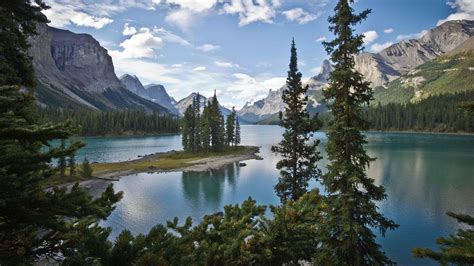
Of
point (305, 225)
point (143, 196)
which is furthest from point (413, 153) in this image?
point (305, 225)

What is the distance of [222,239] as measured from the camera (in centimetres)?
995

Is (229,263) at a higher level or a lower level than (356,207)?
higher

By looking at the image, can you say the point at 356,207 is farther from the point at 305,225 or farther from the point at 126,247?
the point at 126,247

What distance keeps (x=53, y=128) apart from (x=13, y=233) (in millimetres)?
1763

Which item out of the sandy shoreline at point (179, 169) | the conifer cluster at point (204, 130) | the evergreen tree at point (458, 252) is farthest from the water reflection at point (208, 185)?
the evergreen tree at point (458, 252)

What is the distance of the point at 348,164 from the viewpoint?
21484mm

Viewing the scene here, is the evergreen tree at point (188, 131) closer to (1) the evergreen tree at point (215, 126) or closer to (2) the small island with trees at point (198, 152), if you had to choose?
(2) the small island with trees at point (198, 152)

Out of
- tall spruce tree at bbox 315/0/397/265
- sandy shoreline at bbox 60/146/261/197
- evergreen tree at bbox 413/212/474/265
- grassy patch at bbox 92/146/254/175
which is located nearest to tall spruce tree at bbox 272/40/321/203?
tall spruce tree at bbox 315/0/397/265

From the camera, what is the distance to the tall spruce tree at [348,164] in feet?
69.9

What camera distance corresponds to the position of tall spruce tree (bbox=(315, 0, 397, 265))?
21297mm

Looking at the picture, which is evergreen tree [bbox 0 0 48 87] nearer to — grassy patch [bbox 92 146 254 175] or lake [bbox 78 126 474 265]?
lake [bbox 78 126 474 265]

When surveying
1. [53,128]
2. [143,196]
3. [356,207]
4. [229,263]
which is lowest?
[143,196]

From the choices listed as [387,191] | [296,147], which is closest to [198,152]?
[387,191]

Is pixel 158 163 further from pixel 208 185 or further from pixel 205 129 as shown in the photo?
pixel 208 185
